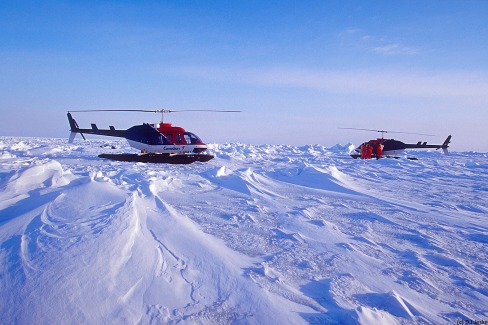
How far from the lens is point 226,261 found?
8.39 ft

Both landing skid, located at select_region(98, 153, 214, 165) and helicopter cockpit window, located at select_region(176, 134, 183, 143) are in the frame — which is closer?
landing skid, located at select_region(98, 153, 214, 165)

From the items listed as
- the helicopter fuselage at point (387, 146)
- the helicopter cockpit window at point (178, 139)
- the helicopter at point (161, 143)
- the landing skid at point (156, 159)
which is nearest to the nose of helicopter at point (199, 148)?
the helicopter at point (161, 143)

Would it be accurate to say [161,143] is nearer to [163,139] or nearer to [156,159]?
[163,139]

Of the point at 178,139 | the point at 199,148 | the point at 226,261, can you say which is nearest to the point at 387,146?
the point at 199,148

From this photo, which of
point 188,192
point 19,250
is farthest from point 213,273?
point 188,192

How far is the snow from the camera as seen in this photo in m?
1.86

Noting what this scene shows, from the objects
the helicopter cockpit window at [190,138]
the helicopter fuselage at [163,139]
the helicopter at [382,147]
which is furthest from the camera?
the helicopter at [382,147]

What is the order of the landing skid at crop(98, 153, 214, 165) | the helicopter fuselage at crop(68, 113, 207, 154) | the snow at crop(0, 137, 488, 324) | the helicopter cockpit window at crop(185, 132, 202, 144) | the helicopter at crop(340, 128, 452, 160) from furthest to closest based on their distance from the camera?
1. the helicopter at crop(340, 128, 452, 160)
2. the helicopter cockpit window at crop(185, 132, 202, 144)
3. the helicopter fuselage at crop(68, 113, 207, 154)
4. the landing skid at crop(98, 153, 214, 165)
5. the snow at crop(0, 137, 488, 324)

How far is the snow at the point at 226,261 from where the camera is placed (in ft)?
6.09

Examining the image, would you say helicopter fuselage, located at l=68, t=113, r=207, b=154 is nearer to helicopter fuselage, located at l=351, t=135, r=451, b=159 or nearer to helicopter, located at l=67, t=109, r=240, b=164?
helicopter, located at l=67, t=109, r=240, b=164

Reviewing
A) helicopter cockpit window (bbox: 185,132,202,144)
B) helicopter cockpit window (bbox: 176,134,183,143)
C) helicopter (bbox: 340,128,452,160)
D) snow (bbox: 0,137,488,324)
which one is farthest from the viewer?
helicopter (bbox: 340,128,452,160)

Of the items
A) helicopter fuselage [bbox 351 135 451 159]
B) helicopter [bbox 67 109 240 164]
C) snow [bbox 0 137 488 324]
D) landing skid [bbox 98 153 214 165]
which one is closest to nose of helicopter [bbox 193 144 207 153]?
helicopter [bbox 67 109 240 164]

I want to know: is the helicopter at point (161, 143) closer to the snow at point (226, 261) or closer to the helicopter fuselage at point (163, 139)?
the helicopter fuselage at point (163, 139)

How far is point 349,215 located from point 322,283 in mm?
2376
